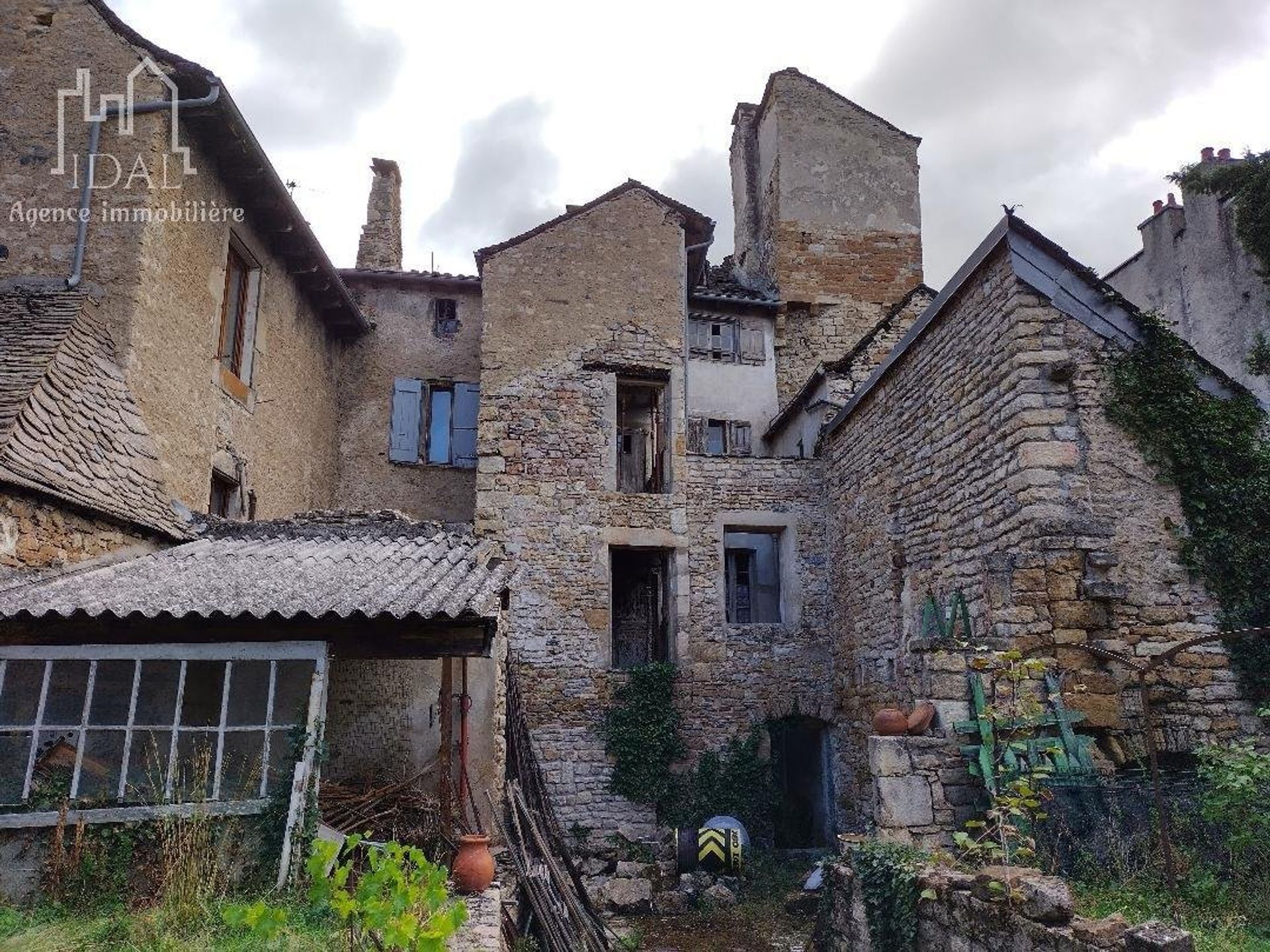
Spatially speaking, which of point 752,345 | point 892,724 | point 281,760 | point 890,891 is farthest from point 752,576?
point 281,760

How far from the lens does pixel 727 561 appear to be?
1368cm

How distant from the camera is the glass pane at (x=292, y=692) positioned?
5.99m

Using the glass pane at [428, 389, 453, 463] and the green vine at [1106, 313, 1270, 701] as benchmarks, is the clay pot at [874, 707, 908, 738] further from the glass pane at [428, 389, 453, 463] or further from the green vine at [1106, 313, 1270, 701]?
the glass pane at [428, 389, 453, 463]

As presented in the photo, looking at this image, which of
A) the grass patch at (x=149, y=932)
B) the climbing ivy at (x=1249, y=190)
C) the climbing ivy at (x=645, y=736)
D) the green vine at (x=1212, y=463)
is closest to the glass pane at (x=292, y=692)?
the grass patch at (x=149, y=932)

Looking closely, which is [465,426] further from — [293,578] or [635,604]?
[293,578]

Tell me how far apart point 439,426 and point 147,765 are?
8441 mm

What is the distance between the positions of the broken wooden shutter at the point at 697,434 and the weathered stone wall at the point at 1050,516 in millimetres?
5678

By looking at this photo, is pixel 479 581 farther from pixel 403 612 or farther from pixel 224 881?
pixel 224 881

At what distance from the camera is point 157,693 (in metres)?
5.98

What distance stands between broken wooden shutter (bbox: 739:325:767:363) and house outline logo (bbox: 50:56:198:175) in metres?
9.47

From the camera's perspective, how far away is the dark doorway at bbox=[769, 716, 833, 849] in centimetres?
1205

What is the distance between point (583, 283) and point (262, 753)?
8.74 m

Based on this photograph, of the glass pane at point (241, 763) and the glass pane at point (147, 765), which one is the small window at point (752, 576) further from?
the glass pane at point (147, 765)

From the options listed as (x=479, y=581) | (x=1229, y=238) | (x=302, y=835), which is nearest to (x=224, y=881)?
(x=302, y=835)
